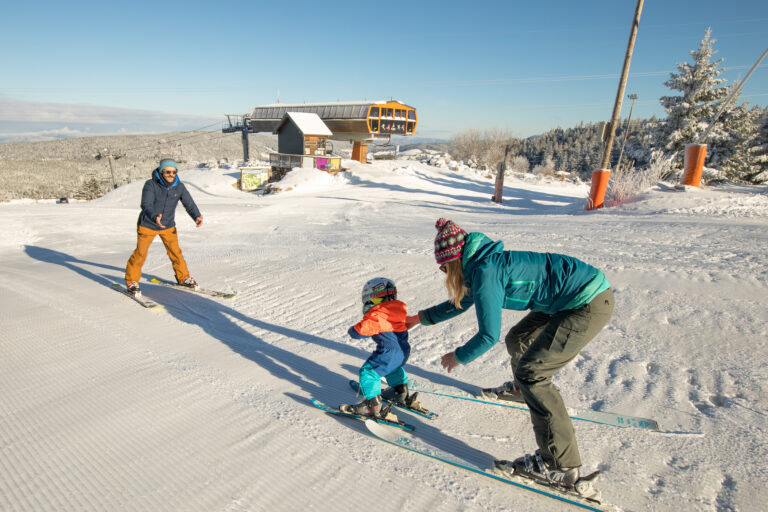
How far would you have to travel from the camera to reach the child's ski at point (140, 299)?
18.0 ft

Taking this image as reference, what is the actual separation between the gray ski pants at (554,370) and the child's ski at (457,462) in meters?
0.18

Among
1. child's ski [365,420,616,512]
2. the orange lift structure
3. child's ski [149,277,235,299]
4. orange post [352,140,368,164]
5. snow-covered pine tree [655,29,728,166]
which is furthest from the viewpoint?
orange post [352,140,368,164]

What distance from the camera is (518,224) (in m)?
10.2

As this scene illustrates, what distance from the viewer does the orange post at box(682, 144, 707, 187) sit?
11266 mm

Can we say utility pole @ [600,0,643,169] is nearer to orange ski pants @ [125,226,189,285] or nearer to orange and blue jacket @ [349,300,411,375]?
orange and blue jacket @ [349,300,411,375]

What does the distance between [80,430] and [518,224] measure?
937 centimetres

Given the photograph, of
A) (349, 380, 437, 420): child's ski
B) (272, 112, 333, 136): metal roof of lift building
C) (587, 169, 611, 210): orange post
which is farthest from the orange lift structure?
(349, 380, 437, 420): child's ski

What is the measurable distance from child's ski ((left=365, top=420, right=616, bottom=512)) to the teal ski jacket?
2.44ft

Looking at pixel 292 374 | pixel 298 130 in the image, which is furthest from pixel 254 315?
pixel 298 130

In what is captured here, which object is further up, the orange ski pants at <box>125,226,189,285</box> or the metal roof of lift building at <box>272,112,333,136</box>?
the metal roof of lift building at <box>272,112,333,136</box>

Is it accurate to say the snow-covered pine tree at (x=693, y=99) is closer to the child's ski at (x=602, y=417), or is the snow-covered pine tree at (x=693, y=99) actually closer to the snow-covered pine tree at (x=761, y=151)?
the snow-covered pine tree at (x=761, y=151)

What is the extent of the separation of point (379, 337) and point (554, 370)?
122 cm

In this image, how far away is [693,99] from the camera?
84.2 feet

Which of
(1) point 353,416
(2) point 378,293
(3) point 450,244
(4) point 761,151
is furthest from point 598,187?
(4) point 761,151
